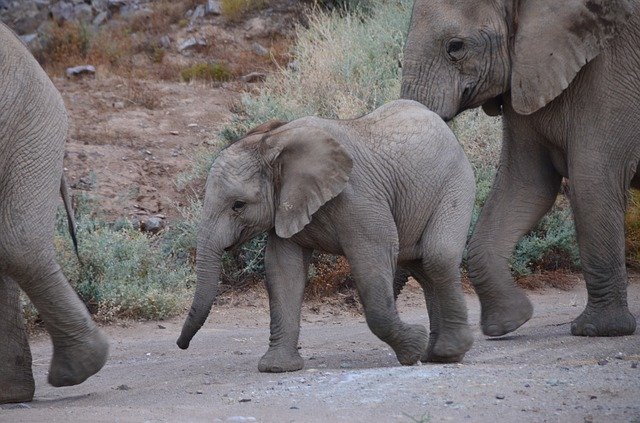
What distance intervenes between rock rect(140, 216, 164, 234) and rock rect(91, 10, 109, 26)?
7853 millimetres

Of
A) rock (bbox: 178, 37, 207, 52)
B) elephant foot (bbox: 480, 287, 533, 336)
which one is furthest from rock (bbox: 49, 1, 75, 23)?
A: elephant foot (bbox: 480, 287, 533, 336)

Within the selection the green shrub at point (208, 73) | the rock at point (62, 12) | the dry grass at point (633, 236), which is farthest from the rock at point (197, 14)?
the dry grass at point (633, 236)

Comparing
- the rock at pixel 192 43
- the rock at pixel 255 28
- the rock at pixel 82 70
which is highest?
the rock at pixel 255 28

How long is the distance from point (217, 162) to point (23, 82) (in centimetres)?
128

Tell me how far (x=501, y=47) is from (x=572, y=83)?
20.0 inches

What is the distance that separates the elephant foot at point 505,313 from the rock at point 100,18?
11.7 meters

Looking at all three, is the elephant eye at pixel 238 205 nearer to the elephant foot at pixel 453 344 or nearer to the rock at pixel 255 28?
the elephant foot at pixel 453 344

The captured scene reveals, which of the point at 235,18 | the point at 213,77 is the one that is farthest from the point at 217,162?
the point at 235,18

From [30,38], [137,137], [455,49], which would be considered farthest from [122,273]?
[30,38]

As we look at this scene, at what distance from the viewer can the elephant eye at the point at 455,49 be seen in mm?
8031

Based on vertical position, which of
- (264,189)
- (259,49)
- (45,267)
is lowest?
(45,267)

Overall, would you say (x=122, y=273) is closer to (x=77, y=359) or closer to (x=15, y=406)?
(x=15, y=406)

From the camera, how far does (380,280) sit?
7121 mm

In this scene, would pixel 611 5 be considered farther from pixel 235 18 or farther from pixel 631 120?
pixel 235 18
